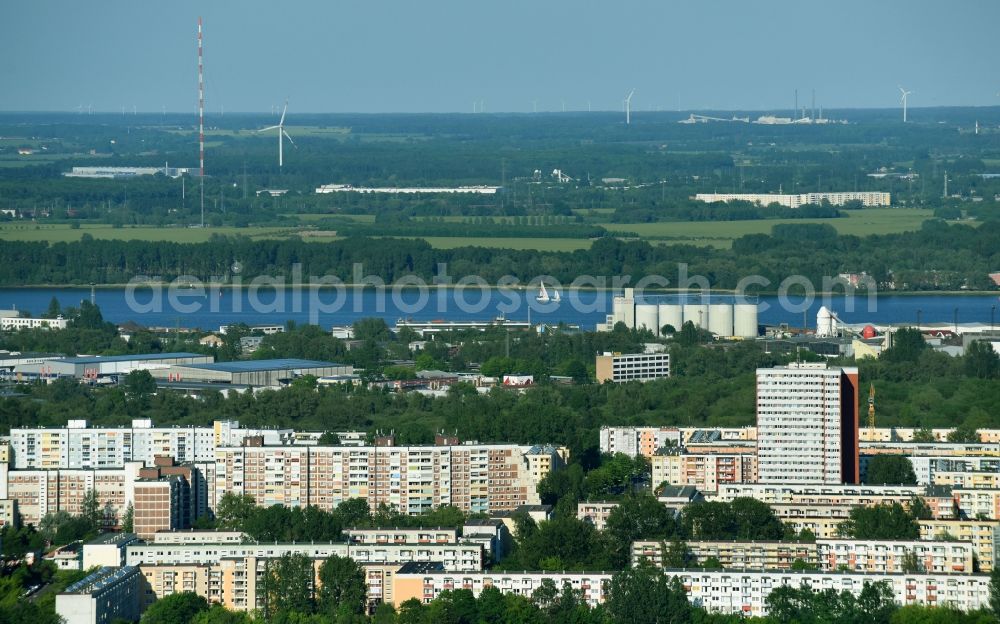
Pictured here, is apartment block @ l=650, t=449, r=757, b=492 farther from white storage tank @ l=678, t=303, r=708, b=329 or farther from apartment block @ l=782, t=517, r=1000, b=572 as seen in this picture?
white storage tank @ l=678, t=303, r=708, b=329

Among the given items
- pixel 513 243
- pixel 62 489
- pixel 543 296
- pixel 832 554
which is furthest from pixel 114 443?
pixel 513 243

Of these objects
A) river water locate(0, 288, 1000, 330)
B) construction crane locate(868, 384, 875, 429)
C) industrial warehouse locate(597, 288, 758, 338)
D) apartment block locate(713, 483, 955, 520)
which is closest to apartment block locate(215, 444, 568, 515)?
apartment block locate(713, 483, 955, 520)

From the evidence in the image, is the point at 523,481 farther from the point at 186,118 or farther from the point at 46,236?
the point at 186,118

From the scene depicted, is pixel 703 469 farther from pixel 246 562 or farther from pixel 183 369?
pixel 183 369

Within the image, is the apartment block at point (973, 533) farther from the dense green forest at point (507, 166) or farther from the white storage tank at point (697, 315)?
the dense green forest at point (507, 166)

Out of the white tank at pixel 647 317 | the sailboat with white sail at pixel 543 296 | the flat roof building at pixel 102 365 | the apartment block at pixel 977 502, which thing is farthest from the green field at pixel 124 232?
the apartment block at pixel 977 502

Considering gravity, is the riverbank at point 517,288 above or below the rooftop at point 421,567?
below
